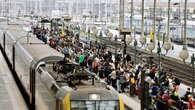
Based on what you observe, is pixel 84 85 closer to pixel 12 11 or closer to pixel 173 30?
pixel 173 30

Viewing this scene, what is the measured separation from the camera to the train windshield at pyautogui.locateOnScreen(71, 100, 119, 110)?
32.3ft

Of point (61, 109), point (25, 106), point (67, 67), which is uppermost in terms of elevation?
point (67, 67)

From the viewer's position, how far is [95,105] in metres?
9.99

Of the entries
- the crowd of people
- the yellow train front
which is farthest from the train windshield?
the crowd of people

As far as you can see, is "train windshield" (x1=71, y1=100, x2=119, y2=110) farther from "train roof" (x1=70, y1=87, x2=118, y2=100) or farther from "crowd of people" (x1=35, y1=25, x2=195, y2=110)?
"crowd of people" (x1=35, y1=25, x2=195, y2=110)

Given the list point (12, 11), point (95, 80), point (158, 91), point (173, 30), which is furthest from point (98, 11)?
point (95, 80)

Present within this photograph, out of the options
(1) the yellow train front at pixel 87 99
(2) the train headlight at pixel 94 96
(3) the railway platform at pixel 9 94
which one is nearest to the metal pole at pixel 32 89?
(1) the yellow train front at pixel 87 99

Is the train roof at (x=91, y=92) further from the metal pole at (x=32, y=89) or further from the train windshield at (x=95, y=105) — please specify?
the metal pole at (x=32, y=89)

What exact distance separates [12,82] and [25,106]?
5.69 metres

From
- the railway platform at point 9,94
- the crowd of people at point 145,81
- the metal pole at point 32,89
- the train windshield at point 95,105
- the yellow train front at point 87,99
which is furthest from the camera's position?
the railway platform at point 9,94

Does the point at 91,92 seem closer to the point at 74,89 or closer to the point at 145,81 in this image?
the point at 74,89

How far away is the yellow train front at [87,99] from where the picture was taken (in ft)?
32.0

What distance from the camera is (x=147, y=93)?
15.1m

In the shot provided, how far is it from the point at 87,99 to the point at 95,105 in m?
0.27
